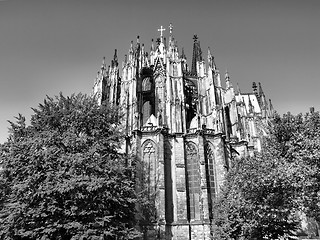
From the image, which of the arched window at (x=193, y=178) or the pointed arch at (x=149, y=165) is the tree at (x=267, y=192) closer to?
the arched window at (x=193, y=178)

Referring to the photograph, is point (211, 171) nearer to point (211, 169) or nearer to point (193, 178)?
point (211, 169)

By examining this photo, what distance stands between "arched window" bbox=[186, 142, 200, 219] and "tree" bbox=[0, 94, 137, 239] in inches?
543

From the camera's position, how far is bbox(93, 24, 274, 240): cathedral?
30.6 m

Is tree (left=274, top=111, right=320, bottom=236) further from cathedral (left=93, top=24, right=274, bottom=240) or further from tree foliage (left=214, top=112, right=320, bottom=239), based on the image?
cathedral (left=93, top=24, right=274, bottom=240)

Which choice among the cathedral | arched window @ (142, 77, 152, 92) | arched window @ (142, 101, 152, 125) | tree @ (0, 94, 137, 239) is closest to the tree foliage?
tree @ (0, 94, 137, 239)

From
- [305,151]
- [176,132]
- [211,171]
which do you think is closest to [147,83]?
[176,132]

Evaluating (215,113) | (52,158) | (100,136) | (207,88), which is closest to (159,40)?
(207,88)

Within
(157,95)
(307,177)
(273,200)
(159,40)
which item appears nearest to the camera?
(307,177)

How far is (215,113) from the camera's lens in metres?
37.6

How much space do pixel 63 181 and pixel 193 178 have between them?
19.9 meters

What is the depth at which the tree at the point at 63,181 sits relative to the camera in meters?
15.8

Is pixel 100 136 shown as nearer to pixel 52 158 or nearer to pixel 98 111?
pixel 98 111

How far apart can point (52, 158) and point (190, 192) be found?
19.4 m

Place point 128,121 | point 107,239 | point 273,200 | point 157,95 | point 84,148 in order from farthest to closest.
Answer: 1. point 157,95
2. point 128,121
3. point 84,148
4. point 107,239
5. point 273,200
